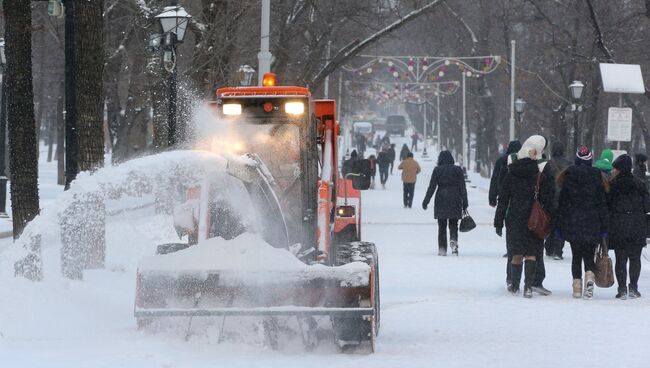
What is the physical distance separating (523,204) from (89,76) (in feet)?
17.4

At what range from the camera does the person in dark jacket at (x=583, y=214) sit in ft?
47.1

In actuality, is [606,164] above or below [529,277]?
above

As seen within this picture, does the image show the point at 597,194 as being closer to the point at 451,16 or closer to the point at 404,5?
the point at 404,5

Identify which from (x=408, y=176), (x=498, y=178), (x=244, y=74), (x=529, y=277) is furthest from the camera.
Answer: (x=408, y=176)

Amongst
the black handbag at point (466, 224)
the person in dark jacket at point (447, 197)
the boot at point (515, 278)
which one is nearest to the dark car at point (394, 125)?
the person in dark jacket at point (447, 197)

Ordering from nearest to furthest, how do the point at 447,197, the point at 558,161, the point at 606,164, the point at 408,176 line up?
the point at 606,164 → the point at 558,161 → the point at 447,197 → the point at 408,176

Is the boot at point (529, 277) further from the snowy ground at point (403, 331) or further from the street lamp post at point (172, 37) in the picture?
the street lamp post at point (172, 37)

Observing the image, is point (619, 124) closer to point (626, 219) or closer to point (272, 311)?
point (626, 219)

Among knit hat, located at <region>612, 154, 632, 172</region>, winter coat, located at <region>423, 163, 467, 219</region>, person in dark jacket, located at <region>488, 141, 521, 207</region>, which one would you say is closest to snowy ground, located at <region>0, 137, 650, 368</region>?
person in dark jacket, located at <region>488, 141, 521, 207</region>

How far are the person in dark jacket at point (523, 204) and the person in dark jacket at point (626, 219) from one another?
2.31 ft

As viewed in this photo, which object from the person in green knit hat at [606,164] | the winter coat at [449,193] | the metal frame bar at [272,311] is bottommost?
the metal frame bar at [272,311]

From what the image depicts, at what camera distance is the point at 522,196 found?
1462cm

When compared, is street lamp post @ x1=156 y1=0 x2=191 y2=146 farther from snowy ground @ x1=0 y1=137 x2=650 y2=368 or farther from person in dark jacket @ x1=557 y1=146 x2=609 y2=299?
person in dark jacket @ x1=557 y1=146 x2=609 y2=299

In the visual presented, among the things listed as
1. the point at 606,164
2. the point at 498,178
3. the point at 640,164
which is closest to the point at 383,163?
the point at 640,164
